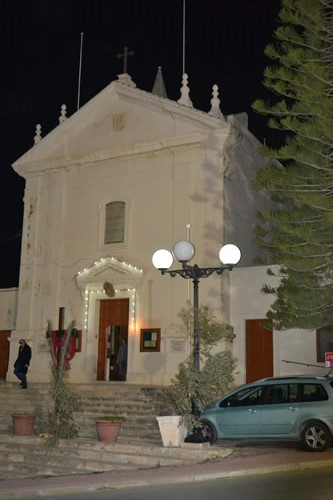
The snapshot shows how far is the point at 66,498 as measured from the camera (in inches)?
375

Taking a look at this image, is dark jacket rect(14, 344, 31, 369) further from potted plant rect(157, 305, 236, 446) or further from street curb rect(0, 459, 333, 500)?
street curb rect(0, 459, 333, 500)

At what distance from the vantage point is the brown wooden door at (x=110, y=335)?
22219 mm

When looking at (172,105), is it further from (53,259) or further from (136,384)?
(136,384)

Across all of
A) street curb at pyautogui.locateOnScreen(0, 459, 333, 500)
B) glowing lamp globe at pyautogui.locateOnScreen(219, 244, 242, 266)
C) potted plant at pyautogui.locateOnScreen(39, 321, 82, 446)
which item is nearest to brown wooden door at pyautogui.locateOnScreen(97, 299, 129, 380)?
potted plant at pyautogui.locateOnScreen(39, 321, 82, 446)

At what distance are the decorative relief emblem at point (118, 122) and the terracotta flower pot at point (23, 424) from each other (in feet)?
38.5

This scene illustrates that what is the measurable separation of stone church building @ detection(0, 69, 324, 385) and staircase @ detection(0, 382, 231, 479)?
8.50ft

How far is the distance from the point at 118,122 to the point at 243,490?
649 inches

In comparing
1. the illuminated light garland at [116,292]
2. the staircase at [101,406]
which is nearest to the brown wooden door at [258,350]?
the staircase at [101,406]

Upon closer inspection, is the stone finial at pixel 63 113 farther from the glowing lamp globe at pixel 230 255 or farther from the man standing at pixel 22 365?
the glowing lamp globe at pixel 230 255

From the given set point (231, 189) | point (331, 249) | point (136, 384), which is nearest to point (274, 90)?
point (331, 249)

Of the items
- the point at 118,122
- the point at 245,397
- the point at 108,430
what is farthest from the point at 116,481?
the point at 118,122

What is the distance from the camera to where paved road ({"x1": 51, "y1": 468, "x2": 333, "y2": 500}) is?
8.95 metres

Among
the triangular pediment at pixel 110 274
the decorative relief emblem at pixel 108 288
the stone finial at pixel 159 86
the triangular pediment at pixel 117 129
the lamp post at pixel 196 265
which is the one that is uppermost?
the stone finial at pixel 159 86

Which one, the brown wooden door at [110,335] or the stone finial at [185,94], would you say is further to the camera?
the stone finial at [185,94]
